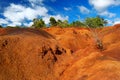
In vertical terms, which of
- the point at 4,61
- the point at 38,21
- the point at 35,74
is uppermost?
the point at 38,21

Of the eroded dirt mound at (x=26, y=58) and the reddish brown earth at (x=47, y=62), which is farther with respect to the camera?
the eroded dirt mound at (x=26, y=58)

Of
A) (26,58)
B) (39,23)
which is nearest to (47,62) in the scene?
(26,58)

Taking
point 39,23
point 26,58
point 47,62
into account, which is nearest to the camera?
point 26,58

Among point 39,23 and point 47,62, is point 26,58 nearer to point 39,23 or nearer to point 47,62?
point 47,62

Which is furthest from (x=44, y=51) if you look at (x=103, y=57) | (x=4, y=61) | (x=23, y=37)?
(x=103, y=57)

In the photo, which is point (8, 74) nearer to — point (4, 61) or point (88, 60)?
point (4, 61)

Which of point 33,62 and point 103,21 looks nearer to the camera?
point 33,62

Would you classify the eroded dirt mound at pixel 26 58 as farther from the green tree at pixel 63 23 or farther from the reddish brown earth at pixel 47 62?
the green tree at pixel 63 23

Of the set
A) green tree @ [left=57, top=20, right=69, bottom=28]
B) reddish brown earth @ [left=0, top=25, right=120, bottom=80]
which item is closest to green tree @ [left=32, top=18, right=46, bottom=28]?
green tree @ [left=57, top=20, right=69, bottom=28]

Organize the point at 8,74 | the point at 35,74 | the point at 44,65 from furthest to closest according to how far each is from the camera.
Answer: the point at 44,65, the point at 35,74, the point at 8,74

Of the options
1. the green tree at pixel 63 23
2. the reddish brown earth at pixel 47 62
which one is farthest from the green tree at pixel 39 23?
the reddish brown earth at pixel 47 62

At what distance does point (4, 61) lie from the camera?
A: 65.5ft

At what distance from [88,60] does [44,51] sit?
4.72 metres

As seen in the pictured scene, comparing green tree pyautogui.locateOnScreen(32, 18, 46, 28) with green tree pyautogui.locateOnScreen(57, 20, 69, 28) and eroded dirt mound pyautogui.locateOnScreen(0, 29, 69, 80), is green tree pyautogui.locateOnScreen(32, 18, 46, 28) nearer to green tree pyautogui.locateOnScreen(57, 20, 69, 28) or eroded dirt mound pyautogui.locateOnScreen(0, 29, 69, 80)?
green tree pyautogui.locateOnScreen(57, 20, 69, 28)
